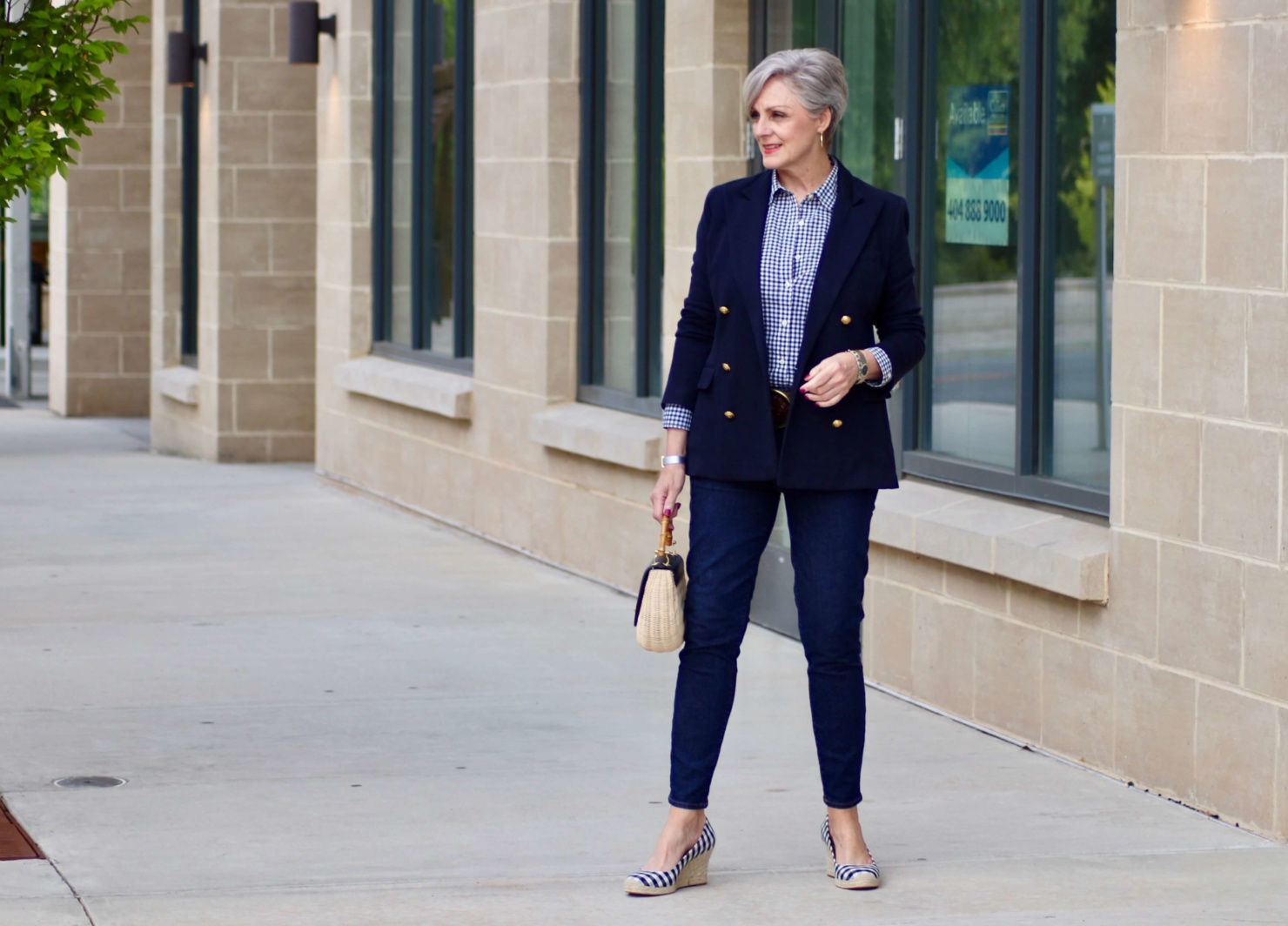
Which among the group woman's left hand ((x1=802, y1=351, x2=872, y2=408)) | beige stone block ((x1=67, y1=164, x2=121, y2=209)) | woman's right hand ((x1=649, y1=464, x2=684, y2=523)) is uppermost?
beige stone block ((x1=67, y1=164, x2=121, y2=209))

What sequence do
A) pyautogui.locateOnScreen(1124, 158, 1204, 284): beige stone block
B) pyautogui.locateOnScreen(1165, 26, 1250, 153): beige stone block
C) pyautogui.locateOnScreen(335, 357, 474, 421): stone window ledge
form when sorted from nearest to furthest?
pyautogui.locateOnScreen(1165, 26, 1250, 153): beige stone block < pyautogui.locateOnScreen(1124, 158, 1204, 284): beige stone block < pyautogui.locateOnScreen(335, 357, 474, 421): stone window ledge

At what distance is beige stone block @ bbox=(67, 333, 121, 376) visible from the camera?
20.8 m

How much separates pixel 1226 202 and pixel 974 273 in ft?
5.66

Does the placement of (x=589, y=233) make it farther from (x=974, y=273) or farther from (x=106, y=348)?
(x=106, y=348)

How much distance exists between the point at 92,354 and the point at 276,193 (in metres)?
5.35

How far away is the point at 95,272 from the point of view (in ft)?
68.1

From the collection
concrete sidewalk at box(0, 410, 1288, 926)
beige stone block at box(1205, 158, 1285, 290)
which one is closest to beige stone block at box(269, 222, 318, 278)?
concrete sidewalk at box(0, 410, 1288, 926)

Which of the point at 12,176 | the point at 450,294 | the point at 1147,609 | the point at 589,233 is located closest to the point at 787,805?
the point at 1147,609

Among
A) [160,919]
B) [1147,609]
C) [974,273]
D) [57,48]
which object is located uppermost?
[57,48]

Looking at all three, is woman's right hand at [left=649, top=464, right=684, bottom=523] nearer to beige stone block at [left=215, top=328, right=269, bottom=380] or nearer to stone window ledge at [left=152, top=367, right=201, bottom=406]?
beige stone block at [left=215, top=328, right=269, bottom=380]

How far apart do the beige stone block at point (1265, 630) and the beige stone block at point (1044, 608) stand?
0.80 metres

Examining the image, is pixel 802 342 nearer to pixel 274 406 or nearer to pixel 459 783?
pixel 459 783

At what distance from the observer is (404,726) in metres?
7.08

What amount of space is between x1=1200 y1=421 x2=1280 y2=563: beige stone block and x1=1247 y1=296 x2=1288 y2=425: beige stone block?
0.06 m
